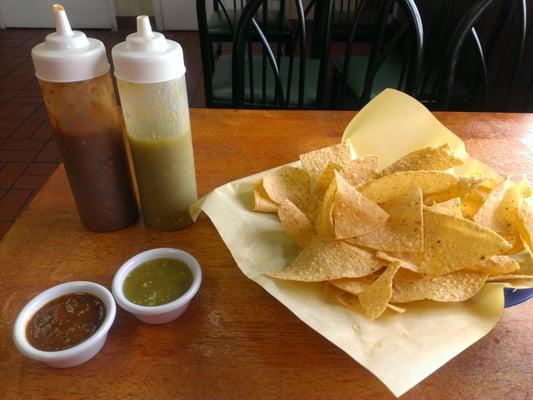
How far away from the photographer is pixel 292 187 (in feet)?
2.75

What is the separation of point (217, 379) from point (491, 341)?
1.28ft

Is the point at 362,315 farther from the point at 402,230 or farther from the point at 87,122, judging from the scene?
the point at 87,122

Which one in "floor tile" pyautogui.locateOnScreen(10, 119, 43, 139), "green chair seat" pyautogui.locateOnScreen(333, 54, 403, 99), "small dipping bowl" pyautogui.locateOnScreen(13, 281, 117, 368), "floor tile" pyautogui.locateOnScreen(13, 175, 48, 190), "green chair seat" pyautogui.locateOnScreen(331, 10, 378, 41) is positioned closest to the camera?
"small dipping bowl" pyautogui.locateOnScreen(13, 281, 117, 368)

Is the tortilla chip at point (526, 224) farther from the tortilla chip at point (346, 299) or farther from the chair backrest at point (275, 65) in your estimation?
the chair backrest at point (275, 65)

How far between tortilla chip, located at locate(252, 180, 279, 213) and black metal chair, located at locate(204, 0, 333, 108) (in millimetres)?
726

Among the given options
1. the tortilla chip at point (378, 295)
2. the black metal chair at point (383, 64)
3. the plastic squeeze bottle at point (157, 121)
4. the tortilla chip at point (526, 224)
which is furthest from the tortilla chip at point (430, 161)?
the black metal chair at point (383, 64)

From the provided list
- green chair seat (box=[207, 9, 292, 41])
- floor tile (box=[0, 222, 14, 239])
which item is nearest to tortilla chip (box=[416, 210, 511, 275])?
floor tile (box=[0, 222, 14, 239])

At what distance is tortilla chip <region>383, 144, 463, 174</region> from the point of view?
2.51ft

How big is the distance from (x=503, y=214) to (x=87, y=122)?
2.24 feet

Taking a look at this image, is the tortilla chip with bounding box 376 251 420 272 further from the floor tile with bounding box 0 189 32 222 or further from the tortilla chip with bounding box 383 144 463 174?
the floor tile with bounding box 0 189 32 222

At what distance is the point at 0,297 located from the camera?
68 centimetres

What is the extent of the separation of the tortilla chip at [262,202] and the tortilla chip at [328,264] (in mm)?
140

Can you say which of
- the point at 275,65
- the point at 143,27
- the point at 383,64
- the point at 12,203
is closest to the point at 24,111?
the point at 12,203

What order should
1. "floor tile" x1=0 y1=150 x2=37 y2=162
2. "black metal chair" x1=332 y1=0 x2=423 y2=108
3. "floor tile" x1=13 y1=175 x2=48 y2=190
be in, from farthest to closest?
"floor tile" x1=0 y1=150 x2=37 y2=162 → "floor tile" x1=13 y1=175 x2=48 y2=190 → "black metal chair" x1=332 y1=0 x2=423 y2=108
